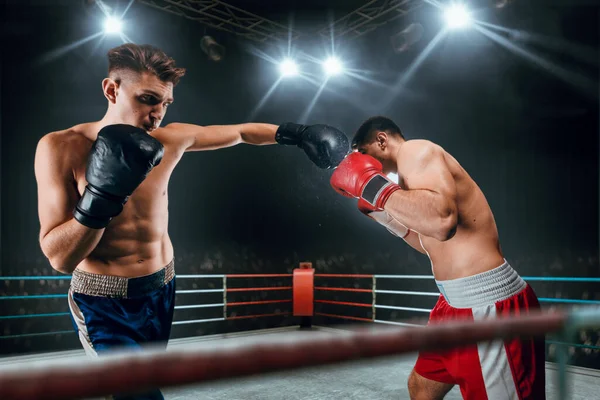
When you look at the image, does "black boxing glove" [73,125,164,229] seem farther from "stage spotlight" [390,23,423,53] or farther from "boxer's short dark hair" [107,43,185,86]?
"stage spotlight" [390,23,423,53]

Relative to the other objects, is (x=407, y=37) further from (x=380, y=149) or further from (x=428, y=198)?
(x=428, y=198)

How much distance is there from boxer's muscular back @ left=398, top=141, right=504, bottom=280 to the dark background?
3.70m

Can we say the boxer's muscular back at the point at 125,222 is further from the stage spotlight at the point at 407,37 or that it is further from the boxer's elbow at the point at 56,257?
the stage spotlight at the point at 407,37

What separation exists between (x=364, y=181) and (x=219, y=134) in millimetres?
733

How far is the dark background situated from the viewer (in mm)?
4211

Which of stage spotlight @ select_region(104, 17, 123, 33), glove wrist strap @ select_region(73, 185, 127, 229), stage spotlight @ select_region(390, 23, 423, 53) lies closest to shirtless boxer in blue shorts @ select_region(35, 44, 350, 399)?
glove wrist strap @ select_region(73, 185, 127, 229)

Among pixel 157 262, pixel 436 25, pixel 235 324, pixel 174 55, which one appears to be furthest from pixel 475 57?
pixel 157 262

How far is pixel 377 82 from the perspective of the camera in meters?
5.71

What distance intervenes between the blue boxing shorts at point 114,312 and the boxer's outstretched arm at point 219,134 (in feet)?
2.11

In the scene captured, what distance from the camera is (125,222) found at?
150cm

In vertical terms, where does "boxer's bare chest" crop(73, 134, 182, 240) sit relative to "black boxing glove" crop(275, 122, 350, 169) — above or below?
below

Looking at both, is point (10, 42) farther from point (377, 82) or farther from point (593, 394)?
point (593, 394)

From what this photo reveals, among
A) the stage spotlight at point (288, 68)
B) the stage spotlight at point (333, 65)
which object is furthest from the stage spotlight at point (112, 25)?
the stage spotlight at point (333, 65)

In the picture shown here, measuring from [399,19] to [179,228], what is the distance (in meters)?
3.55
